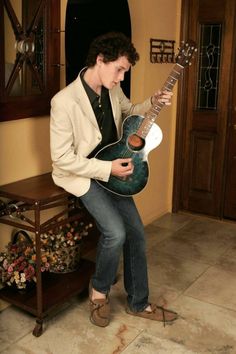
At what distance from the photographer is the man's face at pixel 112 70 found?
2074 millimetres

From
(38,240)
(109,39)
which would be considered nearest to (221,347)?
(38,240)

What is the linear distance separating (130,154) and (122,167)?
107 mm

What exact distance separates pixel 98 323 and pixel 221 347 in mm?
600

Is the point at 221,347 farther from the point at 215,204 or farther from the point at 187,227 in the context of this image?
the point at 215,204

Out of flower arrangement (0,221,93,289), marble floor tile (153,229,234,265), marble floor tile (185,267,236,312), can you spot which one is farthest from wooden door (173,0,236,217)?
flower arrangement (0,221,93,289)

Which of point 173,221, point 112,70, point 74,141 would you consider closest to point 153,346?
point 74,141

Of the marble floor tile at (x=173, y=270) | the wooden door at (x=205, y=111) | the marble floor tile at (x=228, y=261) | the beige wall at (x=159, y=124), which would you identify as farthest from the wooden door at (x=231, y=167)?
the marble floor tile at (x=173, y=270)

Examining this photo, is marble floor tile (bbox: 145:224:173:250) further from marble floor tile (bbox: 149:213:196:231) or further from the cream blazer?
the cream blazer

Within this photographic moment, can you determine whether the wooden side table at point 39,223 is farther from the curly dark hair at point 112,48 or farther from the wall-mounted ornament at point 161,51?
the wall-mounted ornament at point 161,51

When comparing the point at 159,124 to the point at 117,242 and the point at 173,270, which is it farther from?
the point at 117,242

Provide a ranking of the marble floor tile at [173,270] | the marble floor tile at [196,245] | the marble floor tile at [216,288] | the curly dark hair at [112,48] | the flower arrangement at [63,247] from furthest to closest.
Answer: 1. the marble floor tile at [196,245]
2. the marble floor tile at [173,270]
3. the marble floor tile at [216,288]
4. the flower arrangement at [63,247]
5. the curly dark hair at [112,48]

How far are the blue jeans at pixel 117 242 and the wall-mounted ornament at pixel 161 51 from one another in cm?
148

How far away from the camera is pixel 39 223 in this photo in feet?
6.86

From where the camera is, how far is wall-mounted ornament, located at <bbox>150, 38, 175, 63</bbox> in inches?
132
